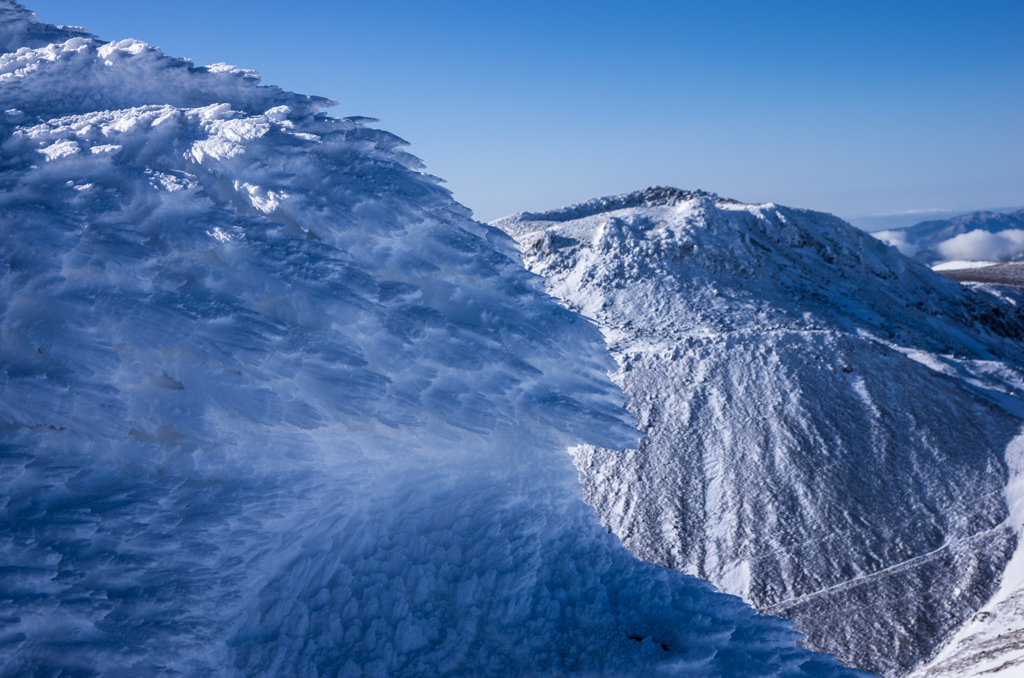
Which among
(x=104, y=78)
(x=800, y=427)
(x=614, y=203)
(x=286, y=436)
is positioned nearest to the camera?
(x=286, y=436)

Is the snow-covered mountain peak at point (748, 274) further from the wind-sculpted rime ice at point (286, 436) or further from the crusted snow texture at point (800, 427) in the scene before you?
the wind-sculpted rime ice at point (286, 436)

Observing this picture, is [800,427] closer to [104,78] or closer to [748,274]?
[748,274]

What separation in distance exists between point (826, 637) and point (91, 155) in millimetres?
18964

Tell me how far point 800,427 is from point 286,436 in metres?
21.4

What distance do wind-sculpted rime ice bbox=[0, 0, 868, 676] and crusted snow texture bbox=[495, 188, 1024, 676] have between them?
1476cm

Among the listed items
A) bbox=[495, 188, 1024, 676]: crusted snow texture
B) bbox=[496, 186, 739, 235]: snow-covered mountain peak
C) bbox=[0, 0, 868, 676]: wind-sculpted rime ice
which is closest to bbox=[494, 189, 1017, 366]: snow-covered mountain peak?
bbox=[495, 188, 1024, 676]: crusted snow texture

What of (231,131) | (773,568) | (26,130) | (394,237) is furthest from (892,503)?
(26,130)

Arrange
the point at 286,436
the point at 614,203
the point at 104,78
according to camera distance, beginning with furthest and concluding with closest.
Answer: the point at 614,203 → the point at 104,78 → the point at 286,436

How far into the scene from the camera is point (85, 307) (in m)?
4.71

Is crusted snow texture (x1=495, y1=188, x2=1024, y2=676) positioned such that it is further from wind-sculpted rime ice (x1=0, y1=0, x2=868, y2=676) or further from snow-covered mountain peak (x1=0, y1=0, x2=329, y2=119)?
snow-covered mountain peak (x1=0, y1=0, x2=329, y2=119)

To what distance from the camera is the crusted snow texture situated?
17328 millimetres

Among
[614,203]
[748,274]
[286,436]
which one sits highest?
[614,203]

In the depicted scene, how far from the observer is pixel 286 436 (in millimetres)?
4914

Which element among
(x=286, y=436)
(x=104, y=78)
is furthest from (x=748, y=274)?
(x=286, y=436)
